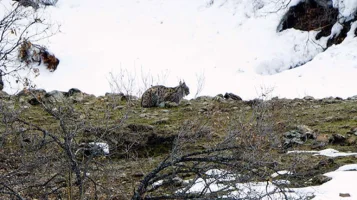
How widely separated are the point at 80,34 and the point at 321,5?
22.6 feet

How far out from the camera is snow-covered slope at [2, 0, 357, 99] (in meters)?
13.8

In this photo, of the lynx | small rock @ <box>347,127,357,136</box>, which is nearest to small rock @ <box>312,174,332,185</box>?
small rock @ <box>347,127,357,136</box>

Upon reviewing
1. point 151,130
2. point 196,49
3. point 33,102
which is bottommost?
point 151,130

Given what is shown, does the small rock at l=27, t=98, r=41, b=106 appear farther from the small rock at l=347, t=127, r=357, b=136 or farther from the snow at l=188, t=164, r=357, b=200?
the small rock at l=347, t=127, r=357, b=136

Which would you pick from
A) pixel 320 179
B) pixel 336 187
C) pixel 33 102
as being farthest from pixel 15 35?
pixel 336 187

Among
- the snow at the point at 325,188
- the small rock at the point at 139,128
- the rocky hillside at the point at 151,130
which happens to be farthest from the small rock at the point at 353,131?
the small rock at the point at 139,128

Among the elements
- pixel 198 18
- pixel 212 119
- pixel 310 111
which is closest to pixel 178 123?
pixel 212 119

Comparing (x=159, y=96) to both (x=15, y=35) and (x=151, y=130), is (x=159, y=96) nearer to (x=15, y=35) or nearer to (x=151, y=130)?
(x=151, y=130)

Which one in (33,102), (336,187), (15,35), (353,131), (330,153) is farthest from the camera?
(33,102)

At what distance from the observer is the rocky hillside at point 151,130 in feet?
16.0

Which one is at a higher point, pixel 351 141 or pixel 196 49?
pixel 196 49

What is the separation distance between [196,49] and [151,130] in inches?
378

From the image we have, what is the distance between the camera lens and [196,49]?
16594 mm

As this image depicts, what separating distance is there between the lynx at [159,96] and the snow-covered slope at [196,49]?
2.95 metres
